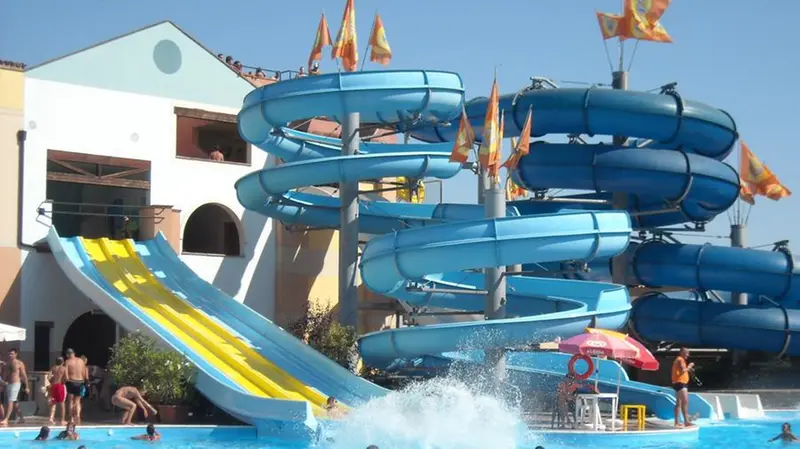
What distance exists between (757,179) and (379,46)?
988 cm

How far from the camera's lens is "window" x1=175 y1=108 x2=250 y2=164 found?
24500 mm

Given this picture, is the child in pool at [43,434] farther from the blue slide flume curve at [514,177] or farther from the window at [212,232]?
the window at [212,232]

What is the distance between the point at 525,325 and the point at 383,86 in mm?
5308

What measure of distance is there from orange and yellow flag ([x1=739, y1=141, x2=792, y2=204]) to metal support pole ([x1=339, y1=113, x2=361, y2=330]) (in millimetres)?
9797

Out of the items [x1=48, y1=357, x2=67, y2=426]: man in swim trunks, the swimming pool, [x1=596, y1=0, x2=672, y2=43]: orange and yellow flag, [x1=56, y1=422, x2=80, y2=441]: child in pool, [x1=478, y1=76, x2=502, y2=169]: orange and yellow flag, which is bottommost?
the swimming pool

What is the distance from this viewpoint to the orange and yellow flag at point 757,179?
26109mm

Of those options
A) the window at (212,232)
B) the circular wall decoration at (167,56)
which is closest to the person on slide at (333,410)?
the window at (212,232)

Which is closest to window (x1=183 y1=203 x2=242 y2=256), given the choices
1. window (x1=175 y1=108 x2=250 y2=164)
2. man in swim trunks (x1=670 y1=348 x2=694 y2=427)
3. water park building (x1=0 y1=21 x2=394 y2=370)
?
water park building (x1=0 y1=21 x2=394 y2=370)

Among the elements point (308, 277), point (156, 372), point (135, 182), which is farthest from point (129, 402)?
point (308, 277)

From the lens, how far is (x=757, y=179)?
26.2 metres

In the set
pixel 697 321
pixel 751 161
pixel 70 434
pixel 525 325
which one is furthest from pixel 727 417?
pixel 70 434

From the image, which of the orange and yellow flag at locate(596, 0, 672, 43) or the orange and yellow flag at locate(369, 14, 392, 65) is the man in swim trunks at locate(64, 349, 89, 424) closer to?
the orange and yellow flag at locate(369, 14, 392, 65)

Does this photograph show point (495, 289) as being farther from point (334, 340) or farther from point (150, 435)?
point (150, 435)

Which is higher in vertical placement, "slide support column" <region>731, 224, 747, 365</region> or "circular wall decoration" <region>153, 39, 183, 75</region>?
"circular wall decoration" <region>153, 39, 183, 75</region>
